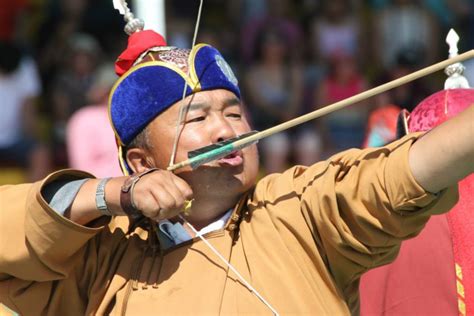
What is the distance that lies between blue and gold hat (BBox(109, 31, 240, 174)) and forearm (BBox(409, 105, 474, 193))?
0.67m

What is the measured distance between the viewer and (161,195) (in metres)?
2.73

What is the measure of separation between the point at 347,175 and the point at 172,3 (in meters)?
5.14

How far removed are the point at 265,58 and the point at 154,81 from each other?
13.9 feet

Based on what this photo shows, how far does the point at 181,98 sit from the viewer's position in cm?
299

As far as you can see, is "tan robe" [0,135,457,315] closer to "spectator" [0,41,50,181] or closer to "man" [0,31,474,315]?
"man" [0,31,474,315]

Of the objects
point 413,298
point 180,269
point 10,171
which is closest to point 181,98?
point 180,269

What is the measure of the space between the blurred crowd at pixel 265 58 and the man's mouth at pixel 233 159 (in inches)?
143

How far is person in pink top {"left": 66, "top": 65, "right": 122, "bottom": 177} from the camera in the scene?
5824 millimetres

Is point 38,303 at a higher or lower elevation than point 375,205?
lower

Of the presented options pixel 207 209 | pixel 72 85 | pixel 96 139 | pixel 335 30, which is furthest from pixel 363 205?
pixel 335 30

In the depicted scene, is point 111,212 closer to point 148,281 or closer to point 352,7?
point 148,281

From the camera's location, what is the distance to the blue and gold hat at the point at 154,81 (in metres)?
3.01

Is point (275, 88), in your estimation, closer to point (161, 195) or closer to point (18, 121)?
point (18, 121)

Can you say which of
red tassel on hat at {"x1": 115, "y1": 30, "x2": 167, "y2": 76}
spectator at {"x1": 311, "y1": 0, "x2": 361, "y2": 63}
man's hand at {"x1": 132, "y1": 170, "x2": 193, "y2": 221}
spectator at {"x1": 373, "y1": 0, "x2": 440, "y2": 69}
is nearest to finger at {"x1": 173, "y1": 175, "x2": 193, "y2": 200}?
man's hand at {"x1": 132, "y1": 170, "x2": 193, "y2": 221}
